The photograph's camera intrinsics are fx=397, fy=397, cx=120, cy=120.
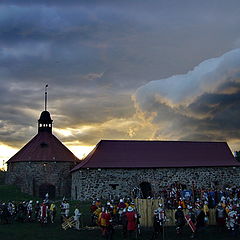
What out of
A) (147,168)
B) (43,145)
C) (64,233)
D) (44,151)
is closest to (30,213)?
(64,233)

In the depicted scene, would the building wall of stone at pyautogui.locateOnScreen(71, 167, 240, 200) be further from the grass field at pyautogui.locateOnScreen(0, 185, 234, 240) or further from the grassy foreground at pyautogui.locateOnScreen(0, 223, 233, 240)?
the grassy foreground at pyautogui.locateOnScreen(0, 223, 233, 240)

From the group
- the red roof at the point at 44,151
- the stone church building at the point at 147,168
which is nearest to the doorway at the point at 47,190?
the red roof at the point at 44,151

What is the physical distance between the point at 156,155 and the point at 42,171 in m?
12.4

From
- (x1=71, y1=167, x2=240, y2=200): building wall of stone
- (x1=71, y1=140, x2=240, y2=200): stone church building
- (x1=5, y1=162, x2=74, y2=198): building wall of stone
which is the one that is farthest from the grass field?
(x1=5, y1=162, x2=74, y2=198): building wall of stone

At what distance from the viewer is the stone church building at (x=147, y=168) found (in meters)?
36.2

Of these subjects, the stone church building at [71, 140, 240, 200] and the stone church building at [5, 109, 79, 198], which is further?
the stone church building at [5, 109, 79, 198]

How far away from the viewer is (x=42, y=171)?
1665 inches

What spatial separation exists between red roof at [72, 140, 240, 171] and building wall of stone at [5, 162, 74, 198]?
3722 millimetres

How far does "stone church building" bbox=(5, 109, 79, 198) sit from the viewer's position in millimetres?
42125

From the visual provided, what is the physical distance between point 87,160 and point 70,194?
7188mm

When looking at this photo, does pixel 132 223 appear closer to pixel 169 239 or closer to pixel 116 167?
pixel 169 239

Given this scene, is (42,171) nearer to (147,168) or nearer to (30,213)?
(147,168)

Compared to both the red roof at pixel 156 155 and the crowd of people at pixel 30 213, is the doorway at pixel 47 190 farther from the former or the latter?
the crowd of people at pixel 30 213

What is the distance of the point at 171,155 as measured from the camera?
39.5m
